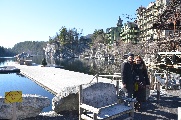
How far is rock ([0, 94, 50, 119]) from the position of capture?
26.8 feet

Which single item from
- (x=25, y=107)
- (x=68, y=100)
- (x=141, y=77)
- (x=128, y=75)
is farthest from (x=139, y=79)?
(x=25, y=107)

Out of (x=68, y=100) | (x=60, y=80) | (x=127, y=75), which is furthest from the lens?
(x=60, y=80)

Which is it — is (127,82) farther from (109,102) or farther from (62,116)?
(62,116)

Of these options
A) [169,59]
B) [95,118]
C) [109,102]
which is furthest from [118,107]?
[169,59]

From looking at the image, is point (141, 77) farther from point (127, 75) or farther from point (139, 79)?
point (127, 75)

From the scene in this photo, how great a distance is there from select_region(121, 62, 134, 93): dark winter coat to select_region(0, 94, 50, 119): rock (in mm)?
3181

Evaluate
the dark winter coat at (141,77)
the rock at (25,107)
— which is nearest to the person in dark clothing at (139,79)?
the dark winter coat at (141,77)

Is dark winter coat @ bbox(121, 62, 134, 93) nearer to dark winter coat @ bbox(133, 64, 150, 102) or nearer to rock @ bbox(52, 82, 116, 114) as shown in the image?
dark winter coat @ bbox(133, 64, 150, 102)

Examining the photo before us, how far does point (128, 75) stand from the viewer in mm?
9266

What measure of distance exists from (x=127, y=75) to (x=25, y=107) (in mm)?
4117

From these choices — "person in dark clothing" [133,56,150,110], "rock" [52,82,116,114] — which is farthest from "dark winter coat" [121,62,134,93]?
"rock" [52,82,116,114]

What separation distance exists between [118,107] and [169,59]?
13771mm

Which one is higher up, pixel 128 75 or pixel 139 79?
pixel 128 75

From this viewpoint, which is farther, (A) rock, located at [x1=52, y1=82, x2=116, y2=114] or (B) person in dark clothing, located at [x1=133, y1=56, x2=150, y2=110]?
(B) person in dark clothing, located at [x1=133, y1=56, x2=150, y2=110]
